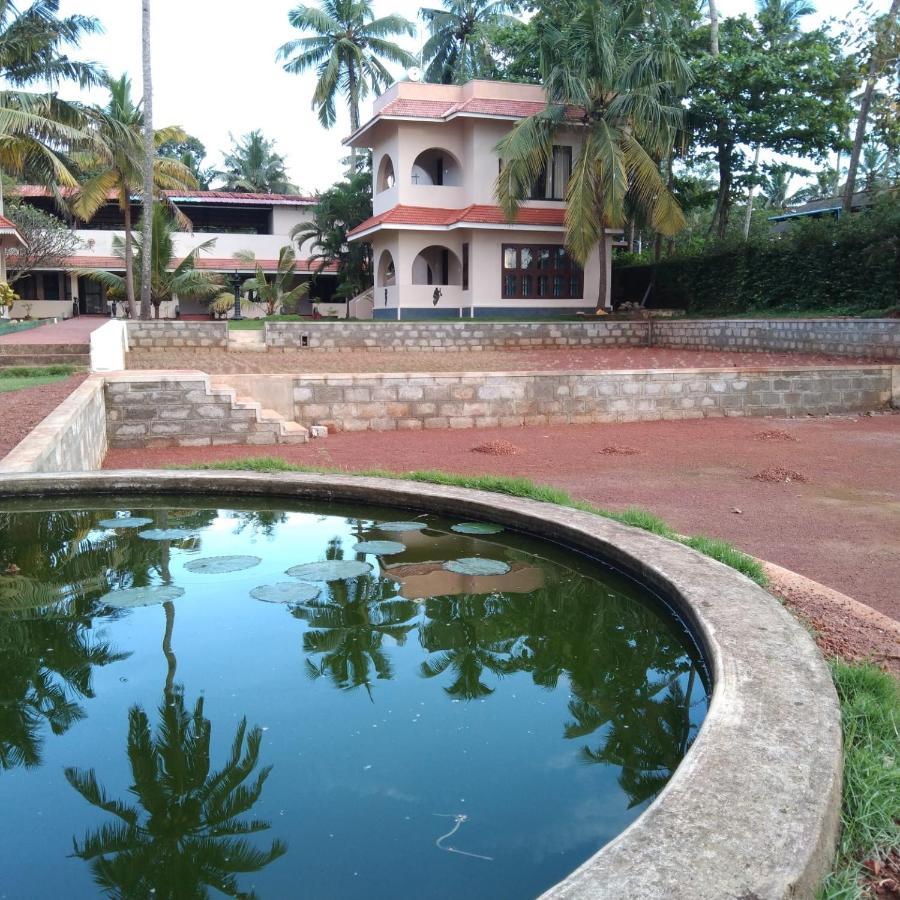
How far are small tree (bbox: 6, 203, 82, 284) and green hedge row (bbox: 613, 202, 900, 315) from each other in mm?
22278

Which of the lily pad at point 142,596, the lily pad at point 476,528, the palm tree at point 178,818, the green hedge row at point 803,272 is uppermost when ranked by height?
the green hedge row at point 803,272

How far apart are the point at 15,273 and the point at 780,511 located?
3326 centimetres

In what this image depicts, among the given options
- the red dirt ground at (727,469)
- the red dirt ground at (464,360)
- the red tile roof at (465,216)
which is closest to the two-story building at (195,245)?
the red tile roof at (465,216)

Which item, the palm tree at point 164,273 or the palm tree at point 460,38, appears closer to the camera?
the palm tree at point 164,273

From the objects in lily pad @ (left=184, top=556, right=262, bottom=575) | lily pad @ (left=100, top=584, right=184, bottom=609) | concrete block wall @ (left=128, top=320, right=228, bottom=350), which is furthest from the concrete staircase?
lily pad @ (left=100, top=584, right=184, bottom=609)

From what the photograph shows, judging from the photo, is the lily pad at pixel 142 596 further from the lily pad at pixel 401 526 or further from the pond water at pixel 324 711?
the lily pad at pixel 401 526

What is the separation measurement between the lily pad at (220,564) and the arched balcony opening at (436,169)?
2660 centimetres

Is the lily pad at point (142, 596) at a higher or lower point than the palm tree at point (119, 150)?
lower

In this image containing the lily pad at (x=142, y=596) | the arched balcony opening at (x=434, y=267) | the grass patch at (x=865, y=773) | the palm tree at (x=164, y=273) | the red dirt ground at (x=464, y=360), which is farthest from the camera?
the arched balcony opening at (x=434, y=267)

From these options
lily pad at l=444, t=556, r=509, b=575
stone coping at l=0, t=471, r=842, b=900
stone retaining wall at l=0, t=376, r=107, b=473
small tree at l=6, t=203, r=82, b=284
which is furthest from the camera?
small tree at l=6, t=203, r=82, b=284

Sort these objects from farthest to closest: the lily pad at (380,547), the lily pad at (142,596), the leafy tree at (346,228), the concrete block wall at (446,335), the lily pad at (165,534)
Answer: the leafy tree at (346,228) → the concrete block wall at (446,335) → the lily pad at (165,534) → the lily pad at (380,547) → the lily pad at (142,596)

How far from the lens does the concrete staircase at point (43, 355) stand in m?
18.8

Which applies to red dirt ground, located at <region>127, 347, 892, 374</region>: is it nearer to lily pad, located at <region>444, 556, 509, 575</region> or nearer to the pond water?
lily pad, located at <region>444, 556, 509, 575</region>

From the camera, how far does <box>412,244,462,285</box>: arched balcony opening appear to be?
3238 centimetres
